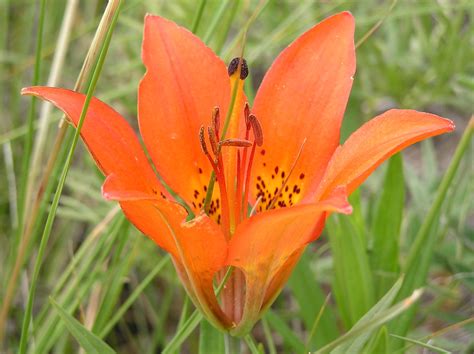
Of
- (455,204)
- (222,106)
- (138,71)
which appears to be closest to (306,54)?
(222,106)

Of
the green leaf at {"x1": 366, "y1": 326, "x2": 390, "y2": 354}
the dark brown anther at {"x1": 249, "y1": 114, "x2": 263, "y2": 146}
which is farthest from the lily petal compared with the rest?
the green leaf at {"x1": 366, "y1": 326, "x2": 390, "y2": 354}

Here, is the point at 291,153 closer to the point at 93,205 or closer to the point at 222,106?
the point at 222,106

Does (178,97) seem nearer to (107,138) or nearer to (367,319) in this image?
(107,138)

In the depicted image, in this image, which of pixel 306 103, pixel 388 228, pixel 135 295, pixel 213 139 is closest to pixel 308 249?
pixel 388 228

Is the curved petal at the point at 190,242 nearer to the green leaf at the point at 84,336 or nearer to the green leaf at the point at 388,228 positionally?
the green leaf at the point at 84,336

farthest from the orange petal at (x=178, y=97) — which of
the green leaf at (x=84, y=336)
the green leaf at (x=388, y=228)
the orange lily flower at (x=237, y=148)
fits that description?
the green leaf at (x=388, y=228)
